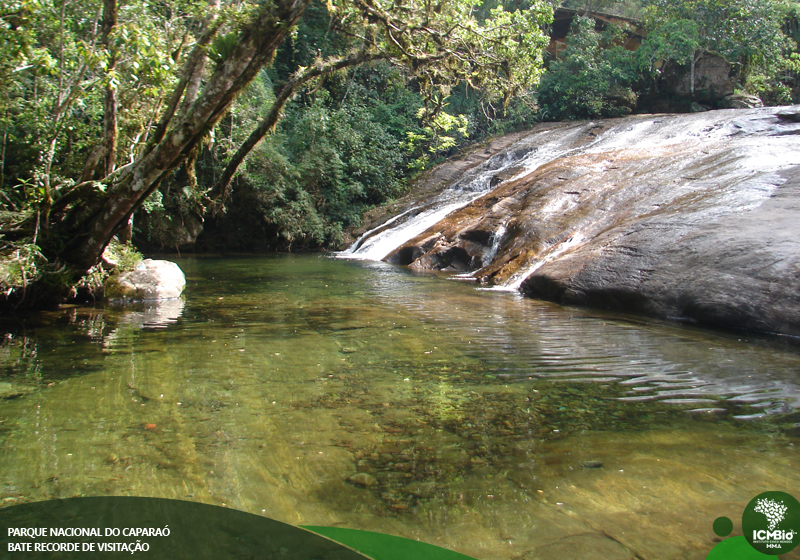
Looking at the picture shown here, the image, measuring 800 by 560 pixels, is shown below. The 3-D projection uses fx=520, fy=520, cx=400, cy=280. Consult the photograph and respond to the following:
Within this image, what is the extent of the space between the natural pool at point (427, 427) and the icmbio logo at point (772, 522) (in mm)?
50

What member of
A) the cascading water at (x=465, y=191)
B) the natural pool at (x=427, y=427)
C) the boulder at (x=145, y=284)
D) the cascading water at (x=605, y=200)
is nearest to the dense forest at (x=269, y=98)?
the boulder at (x=145, y=284)

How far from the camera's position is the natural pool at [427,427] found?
2.13 m

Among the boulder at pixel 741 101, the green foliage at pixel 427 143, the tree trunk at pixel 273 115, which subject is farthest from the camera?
the green foliage at pixel 427 143

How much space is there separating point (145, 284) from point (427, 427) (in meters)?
6.46

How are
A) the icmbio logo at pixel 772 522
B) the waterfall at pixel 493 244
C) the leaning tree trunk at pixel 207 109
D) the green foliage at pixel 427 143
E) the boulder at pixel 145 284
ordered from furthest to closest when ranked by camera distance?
the green foliage at pixel 427 143, the waterfall at pixel 493 244, the boulder at pixel 145 284, the leaning tree trunk at pixel 207 109, the icmbio logo at pixel 772 522

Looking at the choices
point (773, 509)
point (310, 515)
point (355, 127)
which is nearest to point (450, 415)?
point (310, 515)

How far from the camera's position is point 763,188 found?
782 cm

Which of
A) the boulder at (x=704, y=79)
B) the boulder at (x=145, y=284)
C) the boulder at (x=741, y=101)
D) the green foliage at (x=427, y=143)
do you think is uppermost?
the boulder at (x=704, y=79)

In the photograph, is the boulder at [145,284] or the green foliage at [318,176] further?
the green foliage at [318,176]

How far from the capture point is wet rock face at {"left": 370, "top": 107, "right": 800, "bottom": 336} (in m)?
6.04

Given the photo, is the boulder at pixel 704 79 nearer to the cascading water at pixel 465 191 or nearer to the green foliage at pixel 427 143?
the cascading water at pixel 465 191

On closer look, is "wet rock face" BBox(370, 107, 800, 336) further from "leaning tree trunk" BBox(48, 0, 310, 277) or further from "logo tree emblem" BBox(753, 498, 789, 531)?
"leaning tree trunk" BBox(48, 0, 310, 277)

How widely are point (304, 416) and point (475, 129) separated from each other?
2638 centimetres

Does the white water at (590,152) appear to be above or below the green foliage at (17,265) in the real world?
above
